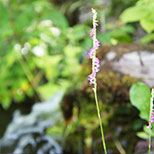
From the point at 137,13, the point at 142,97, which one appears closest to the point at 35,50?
the point at 137,13

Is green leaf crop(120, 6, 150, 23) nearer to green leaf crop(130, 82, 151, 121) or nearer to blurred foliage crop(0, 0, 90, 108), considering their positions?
green leaf crop(130, 82, 151, 121)

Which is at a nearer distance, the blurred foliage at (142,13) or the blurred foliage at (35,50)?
the blurred foliage at (142,13)

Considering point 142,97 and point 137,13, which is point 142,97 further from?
point 137,13

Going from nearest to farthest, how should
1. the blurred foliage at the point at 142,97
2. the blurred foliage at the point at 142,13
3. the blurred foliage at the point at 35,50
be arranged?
the blurred foliage at the point at 142,97, the blurred foliage at the point at 142,13, the blurred foliage at the point at 35,50

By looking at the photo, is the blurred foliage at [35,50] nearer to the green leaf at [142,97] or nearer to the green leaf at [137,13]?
the green leaf at [137,13]

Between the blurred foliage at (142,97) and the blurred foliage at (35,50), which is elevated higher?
the blurred foliage at (35,50)

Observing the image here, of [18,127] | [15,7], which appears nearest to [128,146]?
[18,127]

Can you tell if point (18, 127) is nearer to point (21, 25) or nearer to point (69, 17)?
point (21, 25)

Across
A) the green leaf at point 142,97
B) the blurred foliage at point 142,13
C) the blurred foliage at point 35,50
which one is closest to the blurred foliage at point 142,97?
the green leaf at point 142,97

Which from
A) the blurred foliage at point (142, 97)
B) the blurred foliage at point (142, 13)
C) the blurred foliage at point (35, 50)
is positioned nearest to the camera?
the blurred foliage at point (142, 97)
